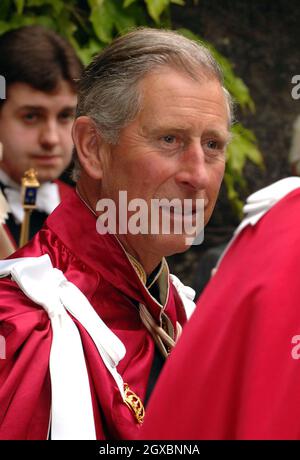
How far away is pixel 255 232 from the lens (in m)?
1.42

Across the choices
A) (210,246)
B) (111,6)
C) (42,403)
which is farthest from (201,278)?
(42,403)

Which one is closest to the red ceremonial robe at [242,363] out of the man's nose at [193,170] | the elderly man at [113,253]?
the elderly man at [113,253]

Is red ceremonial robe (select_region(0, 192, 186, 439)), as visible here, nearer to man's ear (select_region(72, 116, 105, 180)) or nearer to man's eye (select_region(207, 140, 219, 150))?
man's ear (select_region(72, 116, 105, 180))

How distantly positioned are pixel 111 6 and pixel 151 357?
7.34 feet

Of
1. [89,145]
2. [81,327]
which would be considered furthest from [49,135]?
[81,327]

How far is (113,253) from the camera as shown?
2176mm

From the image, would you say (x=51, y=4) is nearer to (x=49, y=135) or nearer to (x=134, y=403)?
(x=49, y=135)

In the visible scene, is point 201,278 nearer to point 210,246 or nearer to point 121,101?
point 210,246

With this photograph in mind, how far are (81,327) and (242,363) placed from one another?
731mm

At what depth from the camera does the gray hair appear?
2.15m

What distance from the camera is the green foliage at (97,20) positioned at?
3984 mm

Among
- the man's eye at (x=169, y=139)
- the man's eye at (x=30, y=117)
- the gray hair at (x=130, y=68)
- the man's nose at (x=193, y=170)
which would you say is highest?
the gray hair at (x=130, y=68)

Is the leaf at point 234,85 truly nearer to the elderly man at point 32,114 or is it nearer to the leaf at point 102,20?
the leaf at point 102,20

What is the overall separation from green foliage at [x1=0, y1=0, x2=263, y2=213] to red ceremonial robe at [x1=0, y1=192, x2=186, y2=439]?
1755mm
